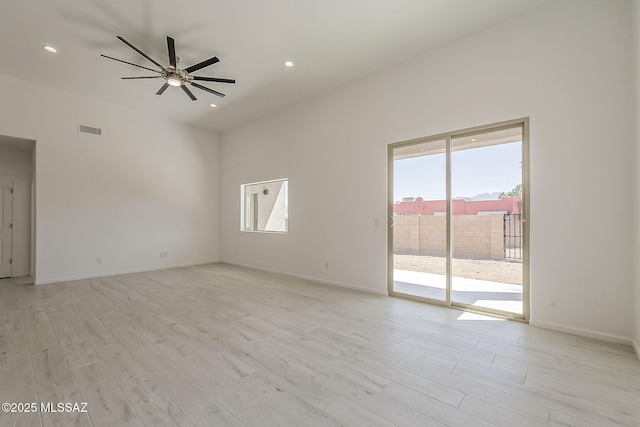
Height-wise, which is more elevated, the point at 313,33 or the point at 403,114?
the point at 313,33

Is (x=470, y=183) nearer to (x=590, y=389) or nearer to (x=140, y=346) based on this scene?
(x=590, y=389)

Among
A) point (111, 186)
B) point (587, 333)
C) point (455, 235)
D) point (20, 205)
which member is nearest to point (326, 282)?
point (455, 235)

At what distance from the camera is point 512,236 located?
11.0 ft

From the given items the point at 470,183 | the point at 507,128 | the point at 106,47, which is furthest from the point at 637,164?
the point at 106,47

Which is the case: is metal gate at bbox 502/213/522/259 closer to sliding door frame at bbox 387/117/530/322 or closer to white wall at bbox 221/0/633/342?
sliding door frame at bbox 387/117/530/322

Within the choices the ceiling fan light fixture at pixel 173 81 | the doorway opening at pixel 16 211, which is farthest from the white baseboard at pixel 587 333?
the doorway opening at pixel 16 211

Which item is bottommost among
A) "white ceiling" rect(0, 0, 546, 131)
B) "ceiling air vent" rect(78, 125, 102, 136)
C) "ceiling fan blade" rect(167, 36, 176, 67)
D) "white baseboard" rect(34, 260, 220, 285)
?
"white baseboard" rect(34, 260, 220, 285)

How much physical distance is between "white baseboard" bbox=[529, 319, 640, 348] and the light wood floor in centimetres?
14

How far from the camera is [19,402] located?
68.7 inches

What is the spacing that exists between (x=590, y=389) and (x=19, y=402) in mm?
3819

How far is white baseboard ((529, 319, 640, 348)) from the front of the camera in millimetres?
2568

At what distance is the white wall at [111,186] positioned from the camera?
493 centimetres

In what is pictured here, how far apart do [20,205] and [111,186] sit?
6.57 ft

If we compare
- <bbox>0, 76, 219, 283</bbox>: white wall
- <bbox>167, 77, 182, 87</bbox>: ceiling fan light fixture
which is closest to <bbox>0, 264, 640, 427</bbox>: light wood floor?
<bbox>0, 76, 219, 283</bbox>: white wall
